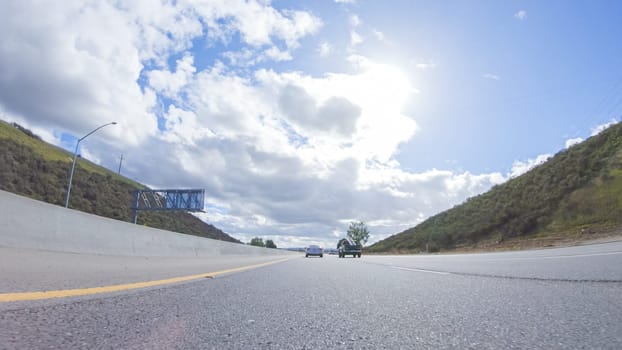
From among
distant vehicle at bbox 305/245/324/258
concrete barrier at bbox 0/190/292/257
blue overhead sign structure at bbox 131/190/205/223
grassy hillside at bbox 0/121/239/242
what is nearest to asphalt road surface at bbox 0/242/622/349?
concrete barrier at bbox 0/190/292/257

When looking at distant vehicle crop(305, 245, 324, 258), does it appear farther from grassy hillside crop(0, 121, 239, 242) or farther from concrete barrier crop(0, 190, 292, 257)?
grassy hillside crop(0, 121, 239, 242)

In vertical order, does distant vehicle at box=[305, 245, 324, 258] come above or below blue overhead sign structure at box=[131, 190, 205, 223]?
below

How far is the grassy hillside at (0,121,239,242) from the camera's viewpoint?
6681 cm

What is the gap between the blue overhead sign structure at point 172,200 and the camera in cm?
5526

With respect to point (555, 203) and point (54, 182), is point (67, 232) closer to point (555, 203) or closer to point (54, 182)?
point (555, 203)

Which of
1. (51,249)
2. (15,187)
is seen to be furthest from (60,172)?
(51,249)

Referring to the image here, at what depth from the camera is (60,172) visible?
262 ft

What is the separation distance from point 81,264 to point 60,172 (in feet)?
283

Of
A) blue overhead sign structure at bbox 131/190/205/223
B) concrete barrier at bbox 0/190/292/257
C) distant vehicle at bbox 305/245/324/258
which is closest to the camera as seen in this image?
concrete barrier at bbox 0/190/292/257

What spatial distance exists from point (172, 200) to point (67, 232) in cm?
5092

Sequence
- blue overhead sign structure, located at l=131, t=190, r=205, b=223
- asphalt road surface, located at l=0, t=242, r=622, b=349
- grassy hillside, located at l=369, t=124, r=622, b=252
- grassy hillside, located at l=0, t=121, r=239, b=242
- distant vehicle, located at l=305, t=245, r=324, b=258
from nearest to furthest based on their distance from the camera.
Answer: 1. asphalt road surface, located at l=0, t=242, r=622, b=349
2. grassy hillside, located at l=369, t=124, r=622, b=252
3. distant vehicle, located at l=305, t=245, r=324, b=258
4. blue overhead sign structure, located at l=131, t=190, r=205, b=223
5. grassy hillside, located at l=0, t=121, r=239, b=242

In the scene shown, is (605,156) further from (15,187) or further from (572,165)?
(15,187)

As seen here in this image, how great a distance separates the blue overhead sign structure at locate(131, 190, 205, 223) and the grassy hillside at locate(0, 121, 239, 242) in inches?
672

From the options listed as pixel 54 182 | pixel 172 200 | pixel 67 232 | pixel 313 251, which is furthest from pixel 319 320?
pixel 54 182
